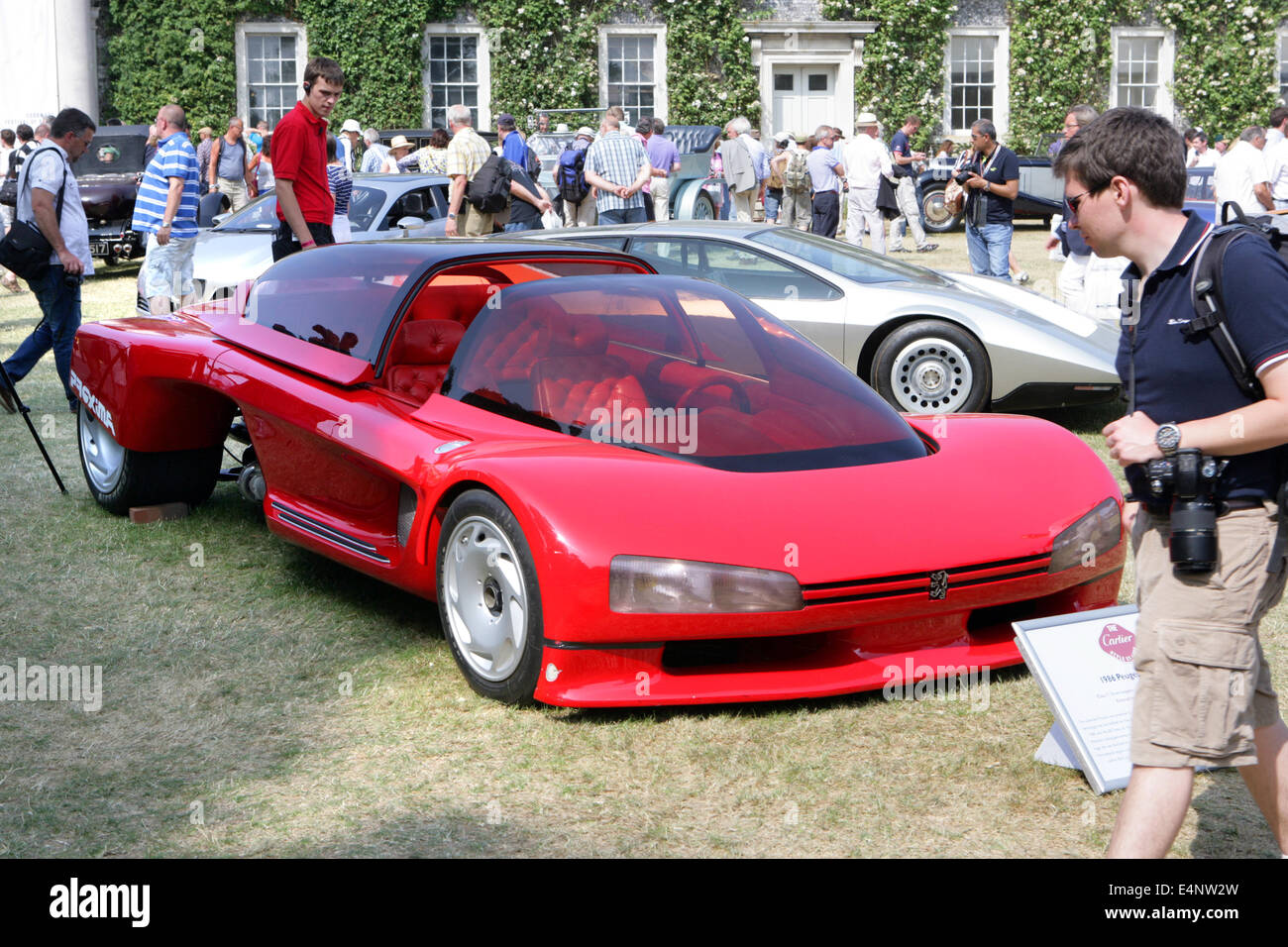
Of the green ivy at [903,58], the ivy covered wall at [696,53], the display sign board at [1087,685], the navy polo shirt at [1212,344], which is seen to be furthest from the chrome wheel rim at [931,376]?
the green ivy at [903,58]

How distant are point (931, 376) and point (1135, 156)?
5.85 m

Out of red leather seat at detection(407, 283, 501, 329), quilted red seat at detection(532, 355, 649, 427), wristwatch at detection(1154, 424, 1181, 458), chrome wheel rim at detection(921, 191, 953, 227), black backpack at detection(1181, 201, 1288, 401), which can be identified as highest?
chrome wheel rim at detection(921, 191, 953, 227)

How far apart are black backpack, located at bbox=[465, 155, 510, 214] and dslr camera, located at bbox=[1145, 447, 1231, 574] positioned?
10739 mm

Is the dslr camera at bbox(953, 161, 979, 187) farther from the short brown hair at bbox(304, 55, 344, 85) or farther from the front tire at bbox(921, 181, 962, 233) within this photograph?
the front tire at bbox(921, 181, 962, 233)

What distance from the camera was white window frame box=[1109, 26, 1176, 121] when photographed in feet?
98.0

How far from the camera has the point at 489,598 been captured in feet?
13.8

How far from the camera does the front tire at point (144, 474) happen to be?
633cm

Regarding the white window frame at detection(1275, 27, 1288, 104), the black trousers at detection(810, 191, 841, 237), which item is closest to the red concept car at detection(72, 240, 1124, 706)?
the black trousers at detection(810, 191, 841, 237)

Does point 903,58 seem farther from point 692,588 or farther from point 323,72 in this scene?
point 692,588

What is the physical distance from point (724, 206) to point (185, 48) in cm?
1191

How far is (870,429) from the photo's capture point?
15.1 feet

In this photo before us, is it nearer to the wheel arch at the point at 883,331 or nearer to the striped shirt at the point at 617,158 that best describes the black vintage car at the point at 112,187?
the striped shirt at the point at 617,158

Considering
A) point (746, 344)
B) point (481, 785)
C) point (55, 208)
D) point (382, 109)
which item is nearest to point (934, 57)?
point (382, 109)

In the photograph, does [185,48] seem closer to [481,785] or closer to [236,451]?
[236,451]
